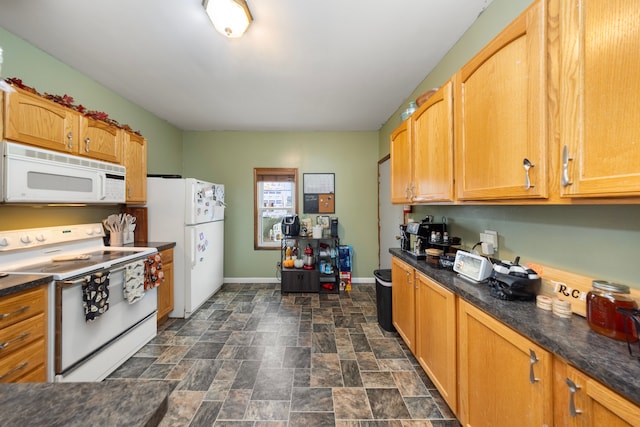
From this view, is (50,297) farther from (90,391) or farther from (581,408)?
(581,408)

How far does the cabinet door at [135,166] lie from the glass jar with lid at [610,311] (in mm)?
3431

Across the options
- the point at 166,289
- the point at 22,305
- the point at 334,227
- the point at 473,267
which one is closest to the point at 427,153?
the point at 473,267

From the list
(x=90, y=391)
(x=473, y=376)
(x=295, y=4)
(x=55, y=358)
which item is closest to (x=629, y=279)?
(x=473, y=376)

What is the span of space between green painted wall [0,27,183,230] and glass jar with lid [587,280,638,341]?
3.44 metres

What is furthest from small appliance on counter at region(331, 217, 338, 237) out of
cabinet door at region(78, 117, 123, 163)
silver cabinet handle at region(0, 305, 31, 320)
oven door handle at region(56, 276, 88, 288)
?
silver cabinet handle at region(0, 305, 31, 320)

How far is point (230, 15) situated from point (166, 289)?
8.89 ft

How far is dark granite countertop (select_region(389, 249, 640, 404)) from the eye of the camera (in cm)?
66

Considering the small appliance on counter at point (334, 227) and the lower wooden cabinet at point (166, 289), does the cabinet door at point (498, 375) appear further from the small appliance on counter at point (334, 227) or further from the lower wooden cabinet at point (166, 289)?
the lower wooden cabinet at point (166, 289)

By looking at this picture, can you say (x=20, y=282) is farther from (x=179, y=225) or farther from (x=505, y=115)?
(x=505, y=115)

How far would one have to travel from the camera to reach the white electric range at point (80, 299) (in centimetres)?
155

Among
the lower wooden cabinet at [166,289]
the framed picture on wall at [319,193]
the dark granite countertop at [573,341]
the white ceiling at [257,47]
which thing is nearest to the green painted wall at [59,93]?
the white ceiling at [257,47]

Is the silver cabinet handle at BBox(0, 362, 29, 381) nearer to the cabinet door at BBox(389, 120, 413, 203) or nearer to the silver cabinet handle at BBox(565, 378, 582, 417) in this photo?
the silver cabinet handle at BBox(565, 378, 582, 417)

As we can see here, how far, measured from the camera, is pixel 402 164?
227 centimetres

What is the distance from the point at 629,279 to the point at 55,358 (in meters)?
2.97
